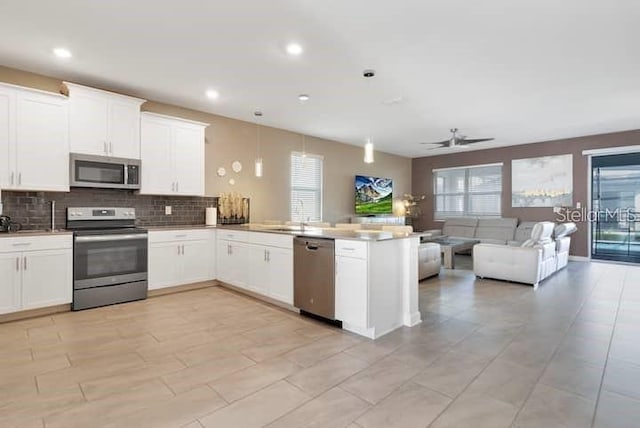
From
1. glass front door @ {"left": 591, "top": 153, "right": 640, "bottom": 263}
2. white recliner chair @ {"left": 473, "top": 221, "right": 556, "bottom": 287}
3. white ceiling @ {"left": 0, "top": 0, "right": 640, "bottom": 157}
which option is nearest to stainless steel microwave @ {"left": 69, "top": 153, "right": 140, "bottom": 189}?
white ceiling @ {"left": 0, "top": 0, "right": 640, "bottom": 157}

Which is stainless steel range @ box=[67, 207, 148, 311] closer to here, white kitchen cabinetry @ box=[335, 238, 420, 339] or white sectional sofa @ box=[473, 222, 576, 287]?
white kitchen cabinetry @ box=[335, 238, 420, 339]

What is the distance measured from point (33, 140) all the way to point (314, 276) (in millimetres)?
3416

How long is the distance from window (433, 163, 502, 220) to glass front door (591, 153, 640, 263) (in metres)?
1.96

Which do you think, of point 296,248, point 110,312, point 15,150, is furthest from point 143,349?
point 15,150

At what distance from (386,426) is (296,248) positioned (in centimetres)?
211

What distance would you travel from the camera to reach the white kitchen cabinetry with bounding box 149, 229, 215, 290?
441cm

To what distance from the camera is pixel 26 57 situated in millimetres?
3539

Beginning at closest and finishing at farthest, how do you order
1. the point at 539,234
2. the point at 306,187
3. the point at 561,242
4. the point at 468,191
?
the point at 539,234
the point at 561,242
the point at 306,187
the point at 468,191

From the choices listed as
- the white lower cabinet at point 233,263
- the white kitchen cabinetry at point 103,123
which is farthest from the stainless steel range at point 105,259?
the white lower cabinet at point 233,263

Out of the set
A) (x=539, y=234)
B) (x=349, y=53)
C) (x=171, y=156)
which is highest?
(x=349, y=53)

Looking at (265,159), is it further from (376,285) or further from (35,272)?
(376,285)

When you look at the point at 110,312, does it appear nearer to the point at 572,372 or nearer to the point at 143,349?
the point at 143,349

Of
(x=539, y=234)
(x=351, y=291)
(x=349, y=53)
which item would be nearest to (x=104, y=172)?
(x=349, y=53)

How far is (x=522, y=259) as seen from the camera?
5.07 metres
